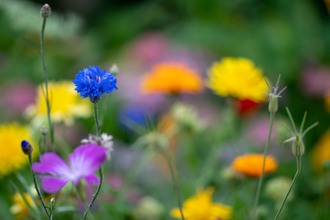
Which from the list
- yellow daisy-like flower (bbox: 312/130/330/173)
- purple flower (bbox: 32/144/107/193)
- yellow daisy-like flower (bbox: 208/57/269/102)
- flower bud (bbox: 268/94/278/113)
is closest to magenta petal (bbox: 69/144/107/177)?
purple flower (bbox: 32/144/107/193)

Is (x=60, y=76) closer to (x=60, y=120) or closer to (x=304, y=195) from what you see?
(x=60, y=120)

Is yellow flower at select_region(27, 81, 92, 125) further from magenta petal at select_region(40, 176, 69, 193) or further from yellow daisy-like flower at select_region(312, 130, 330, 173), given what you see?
yellow daisy-like flower at select_region(312, 130, 330, 173)

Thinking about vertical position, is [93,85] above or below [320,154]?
above

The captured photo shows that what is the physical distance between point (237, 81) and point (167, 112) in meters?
0.39

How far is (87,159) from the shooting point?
0.57 ft

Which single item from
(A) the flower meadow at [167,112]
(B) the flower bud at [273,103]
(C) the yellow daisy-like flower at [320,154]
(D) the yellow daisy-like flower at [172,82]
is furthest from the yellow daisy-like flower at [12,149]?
(C) the yellow daisy-like flower at [320,154]

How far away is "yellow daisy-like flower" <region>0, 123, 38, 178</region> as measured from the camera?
1.17 feet

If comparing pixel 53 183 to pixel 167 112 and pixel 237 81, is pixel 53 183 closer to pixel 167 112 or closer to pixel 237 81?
pixel 237 81

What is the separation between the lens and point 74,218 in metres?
0.29

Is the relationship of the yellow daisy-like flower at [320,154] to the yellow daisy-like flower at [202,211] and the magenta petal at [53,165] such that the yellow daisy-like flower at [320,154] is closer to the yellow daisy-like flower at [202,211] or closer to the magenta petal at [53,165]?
the yellow daisy-like flower at [202,211]

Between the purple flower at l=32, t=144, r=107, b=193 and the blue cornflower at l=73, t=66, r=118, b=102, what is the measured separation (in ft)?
0.09

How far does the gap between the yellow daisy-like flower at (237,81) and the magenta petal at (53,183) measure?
0.22 meters

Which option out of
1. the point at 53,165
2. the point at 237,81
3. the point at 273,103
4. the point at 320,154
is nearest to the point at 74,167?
the point at 53,165

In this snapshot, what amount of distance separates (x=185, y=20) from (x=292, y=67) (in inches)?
19.8
